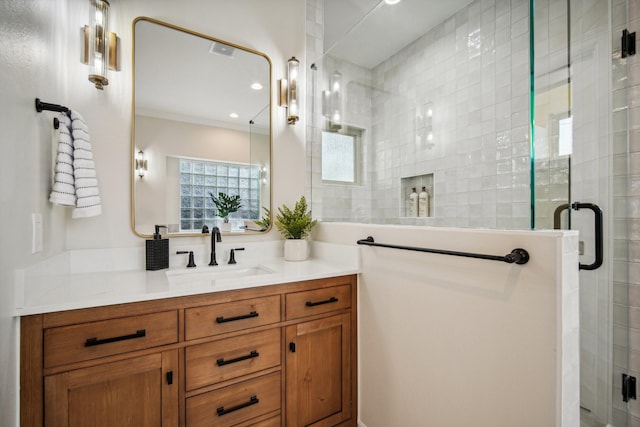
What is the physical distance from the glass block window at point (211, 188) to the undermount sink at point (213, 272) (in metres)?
0.26

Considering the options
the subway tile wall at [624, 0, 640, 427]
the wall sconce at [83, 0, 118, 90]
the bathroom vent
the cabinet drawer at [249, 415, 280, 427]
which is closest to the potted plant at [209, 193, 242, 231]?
the wall sconce at [83, 0, 118, 90]

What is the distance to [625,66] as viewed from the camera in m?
1.48

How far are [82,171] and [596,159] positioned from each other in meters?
2.61

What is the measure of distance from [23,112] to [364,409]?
1.96 m

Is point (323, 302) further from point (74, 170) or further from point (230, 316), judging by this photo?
point (74, 170)

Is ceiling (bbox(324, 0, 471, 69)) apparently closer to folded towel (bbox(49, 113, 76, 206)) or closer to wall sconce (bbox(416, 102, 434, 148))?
wall sconce (bbox(416, 102, 434, 148))

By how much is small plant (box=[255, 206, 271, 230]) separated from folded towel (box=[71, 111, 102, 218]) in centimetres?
89

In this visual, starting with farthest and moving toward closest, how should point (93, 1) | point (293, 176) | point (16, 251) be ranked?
point (293, 176), point (93, 1), point (16, 251)

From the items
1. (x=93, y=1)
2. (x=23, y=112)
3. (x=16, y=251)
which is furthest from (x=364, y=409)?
(x=93, y=1)

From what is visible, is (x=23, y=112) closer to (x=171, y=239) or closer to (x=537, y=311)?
(x=171, y=239)

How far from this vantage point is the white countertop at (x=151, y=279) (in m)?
0.92

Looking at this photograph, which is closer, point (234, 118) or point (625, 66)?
point (625, 66)

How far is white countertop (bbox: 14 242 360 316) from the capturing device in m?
0.92

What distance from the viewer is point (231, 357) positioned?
1.19 meters
